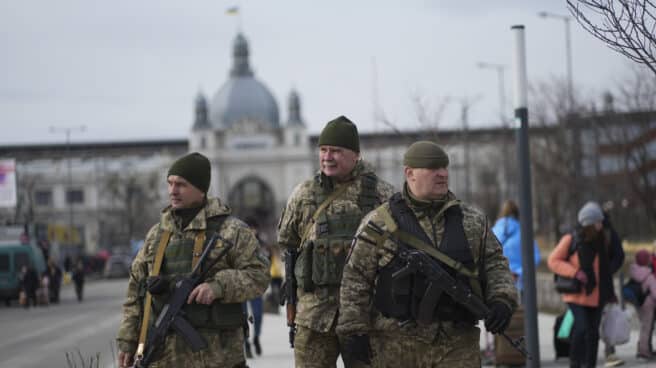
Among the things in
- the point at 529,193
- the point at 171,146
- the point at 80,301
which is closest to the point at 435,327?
the point at 529,193

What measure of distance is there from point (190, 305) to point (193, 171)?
0.77m

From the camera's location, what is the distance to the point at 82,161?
156125 millimetres

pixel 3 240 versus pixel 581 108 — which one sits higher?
pixel 581 108

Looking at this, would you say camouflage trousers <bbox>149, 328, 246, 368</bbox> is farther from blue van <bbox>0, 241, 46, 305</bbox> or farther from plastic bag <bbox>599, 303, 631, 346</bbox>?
blue van <bbox>0, 241, 46, 305</bbox>

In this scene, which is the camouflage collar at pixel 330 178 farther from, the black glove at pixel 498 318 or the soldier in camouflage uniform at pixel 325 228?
the black glove at pixel 498 318

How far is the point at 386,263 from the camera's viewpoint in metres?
6.14

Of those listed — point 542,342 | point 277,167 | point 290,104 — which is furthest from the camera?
point 290,104

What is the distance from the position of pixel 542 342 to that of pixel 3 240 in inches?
1113

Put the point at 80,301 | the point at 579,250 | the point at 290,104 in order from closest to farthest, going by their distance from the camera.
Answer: the point at 579,250
the point at 80,301
the point at 290,104

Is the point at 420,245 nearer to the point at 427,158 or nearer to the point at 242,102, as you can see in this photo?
the point at 427,158

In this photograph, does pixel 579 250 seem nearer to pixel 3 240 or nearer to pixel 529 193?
pixel 529 193

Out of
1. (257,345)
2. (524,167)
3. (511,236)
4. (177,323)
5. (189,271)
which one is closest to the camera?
(177,323)

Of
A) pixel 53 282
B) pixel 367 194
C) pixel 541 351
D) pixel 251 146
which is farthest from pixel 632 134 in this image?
pixel 251 146

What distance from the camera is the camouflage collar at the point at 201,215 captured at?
6656mm
